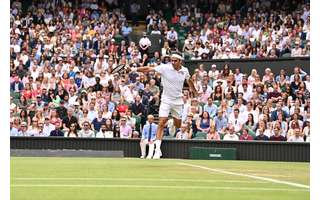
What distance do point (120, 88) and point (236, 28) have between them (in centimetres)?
620

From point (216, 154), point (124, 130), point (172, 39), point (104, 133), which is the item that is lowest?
point (216, 154)

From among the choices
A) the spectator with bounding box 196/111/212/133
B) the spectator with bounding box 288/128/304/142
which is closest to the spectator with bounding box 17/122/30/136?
the spectator with bounding box 196/111/212/133

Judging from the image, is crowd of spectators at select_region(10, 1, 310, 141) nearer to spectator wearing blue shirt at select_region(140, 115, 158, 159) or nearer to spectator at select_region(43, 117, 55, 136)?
spectator at select_region(43, 117, 55, 136)

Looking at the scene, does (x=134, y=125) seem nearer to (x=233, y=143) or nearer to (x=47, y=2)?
(x=233, y=143)

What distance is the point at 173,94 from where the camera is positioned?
17.5 metres

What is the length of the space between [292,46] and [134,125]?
6854mm

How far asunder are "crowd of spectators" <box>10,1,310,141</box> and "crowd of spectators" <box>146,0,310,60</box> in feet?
0.33

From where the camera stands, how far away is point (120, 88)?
88.1ft

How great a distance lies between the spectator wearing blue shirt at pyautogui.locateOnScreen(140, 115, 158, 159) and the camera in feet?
75.0

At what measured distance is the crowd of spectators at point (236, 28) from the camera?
2766cm

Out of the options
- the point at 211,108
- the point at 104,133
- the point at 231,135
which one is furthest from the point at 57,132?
the point at 231,135

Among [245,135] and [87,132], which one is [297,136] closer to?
[245,135]
